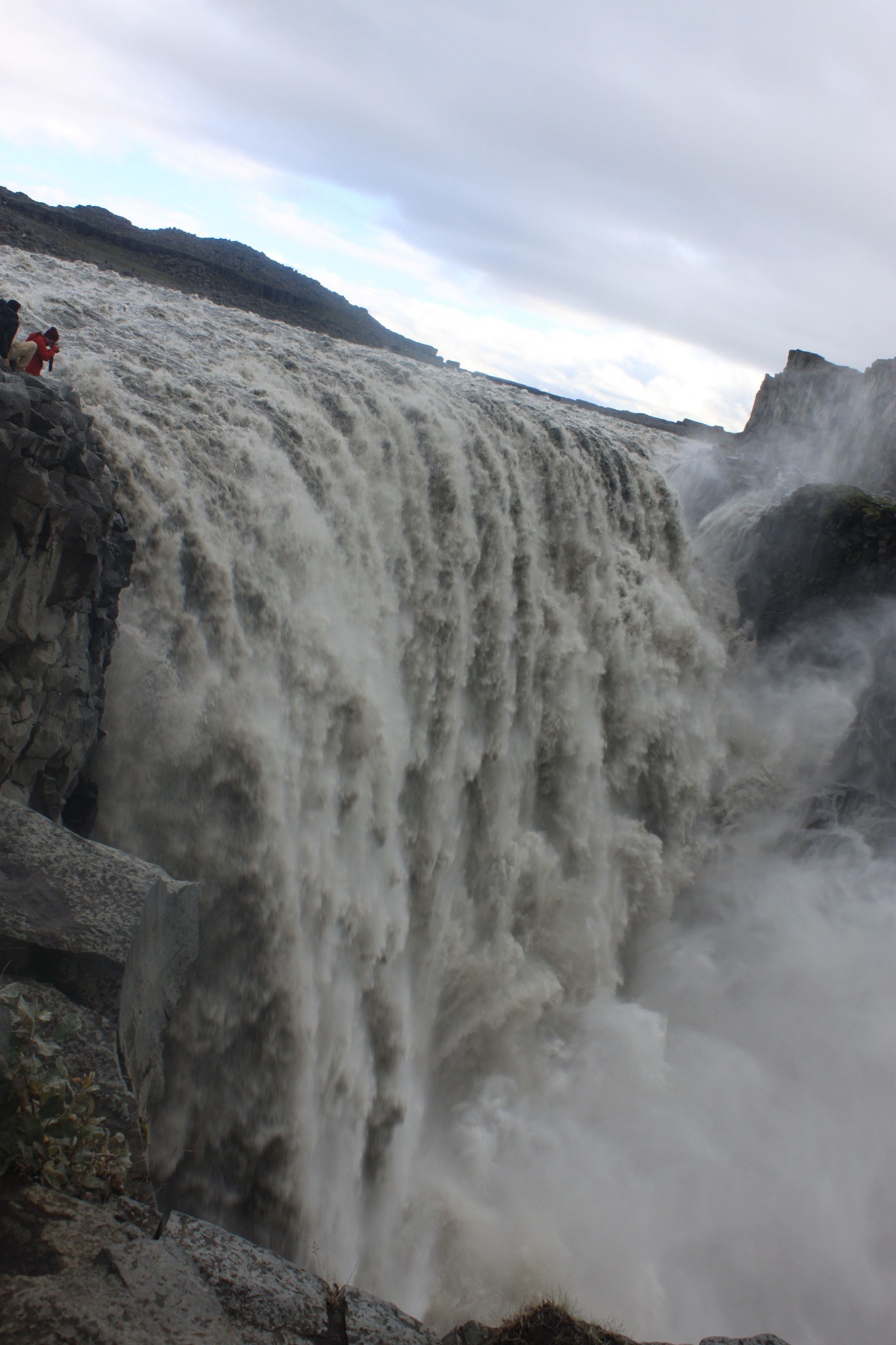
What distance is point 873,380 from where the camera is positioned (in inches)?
858

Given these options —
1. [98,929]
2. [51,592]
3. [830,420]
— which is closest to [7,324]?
[51,592]

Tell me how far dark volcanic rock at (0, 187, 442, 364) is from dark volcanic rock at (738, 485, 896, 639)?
845 cm

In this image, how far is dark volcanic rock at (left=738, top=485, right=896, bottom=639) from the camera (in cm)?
1612

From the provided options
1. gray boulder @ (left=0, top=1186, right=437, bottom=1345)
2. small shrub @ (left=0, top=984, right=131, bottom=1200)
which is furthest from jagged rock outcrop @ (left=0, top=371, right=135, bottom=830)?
gray boulder @ (left=0, top=1186, right=437, bottom=1345)

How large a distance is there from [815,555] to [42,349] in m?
13.8

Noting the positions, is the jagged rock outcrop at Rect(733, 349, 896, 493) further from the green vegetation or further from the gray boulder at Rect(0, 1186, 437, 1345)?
the gray boulder at Rect(0, 1186, 437, 1345)

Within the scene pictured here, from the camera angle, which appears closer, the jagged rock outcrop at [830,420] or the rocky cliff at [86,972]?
the rocky cliff at [86,972]

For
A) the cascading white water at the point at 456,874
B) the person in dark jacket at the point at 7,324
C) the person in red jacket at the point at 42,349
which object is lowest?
the cascading white water at the point at 456,874

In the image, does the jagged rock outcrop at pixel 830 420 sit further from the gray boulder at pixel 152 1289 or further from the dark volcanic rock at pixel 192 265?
the gray boulder at pixel 152 1289

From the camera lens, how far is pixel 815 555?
16516 millimetres

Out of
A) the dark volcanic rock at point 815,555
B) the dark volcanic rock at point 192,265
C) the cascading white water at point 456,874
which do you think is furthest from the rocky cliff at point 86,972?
the dark volcanic rock at point 815,555

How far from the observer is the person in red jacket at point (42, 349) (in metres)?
7.30

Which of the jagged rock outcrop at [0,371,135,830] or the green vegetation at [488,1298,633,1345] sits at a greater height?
the jagged rock outcrop at [0,371,135,830]

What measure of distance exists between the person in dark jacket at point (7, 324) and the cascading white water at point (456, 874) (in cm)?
109
